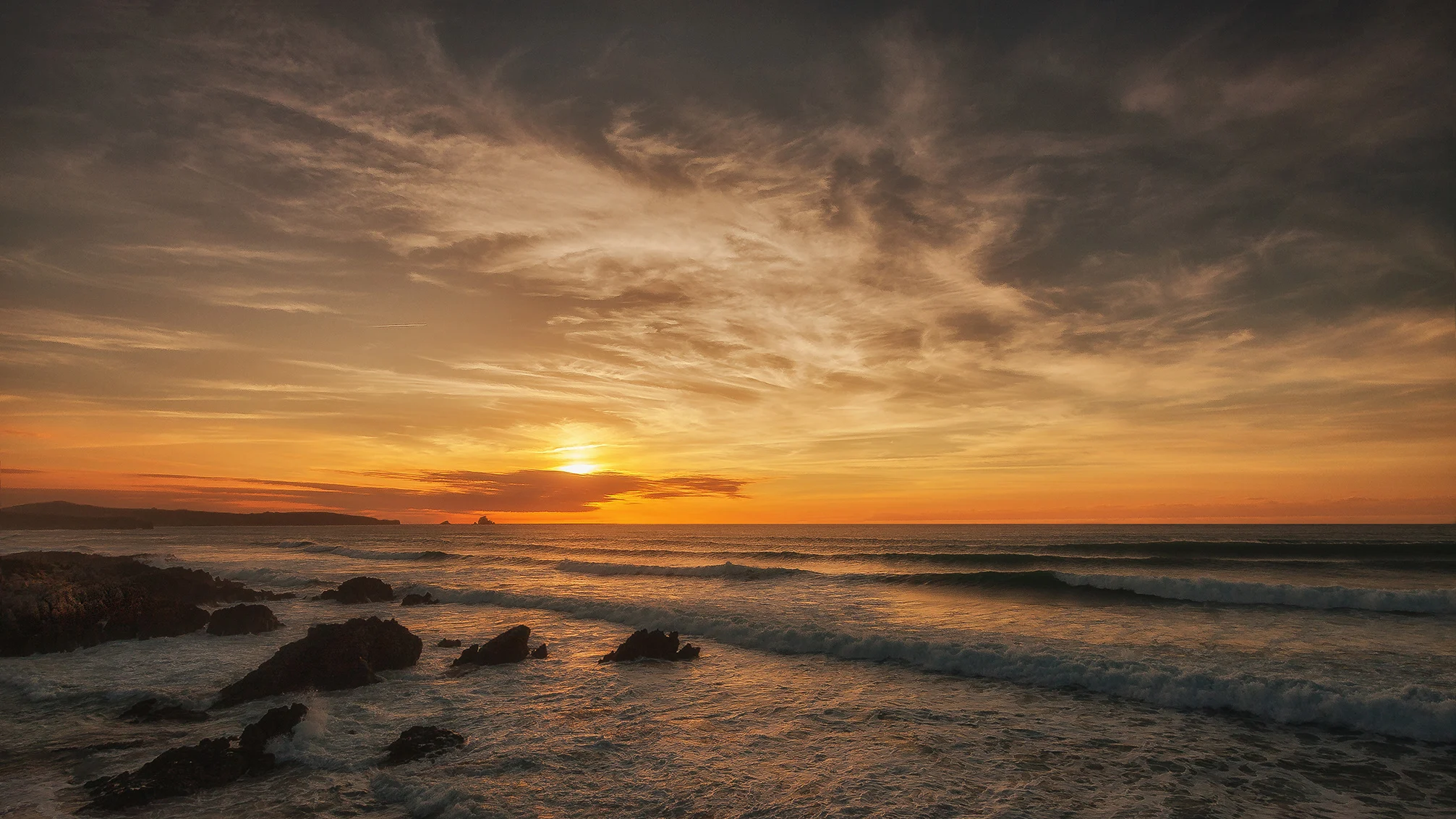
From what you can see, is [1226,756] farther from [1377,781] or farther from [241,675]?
[241,675]

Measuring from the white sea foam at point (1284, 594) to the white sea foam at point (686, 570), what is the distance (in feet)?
59.6

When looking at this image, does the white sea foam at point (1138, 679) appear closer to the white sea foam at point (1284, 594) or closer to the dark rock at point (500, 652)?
the dark rock at point (500, 652)

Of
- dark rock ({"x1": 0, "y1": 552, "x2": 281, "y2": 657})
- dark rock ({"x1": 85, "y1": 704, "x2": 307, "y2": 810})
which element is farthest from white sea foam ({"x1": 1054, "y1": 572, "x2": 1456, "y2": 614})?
dark rock ({"x1": 0, "y1": 552, "x2": 281, "y2": 657})

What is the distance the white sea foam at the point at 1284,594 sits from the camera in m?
24.8

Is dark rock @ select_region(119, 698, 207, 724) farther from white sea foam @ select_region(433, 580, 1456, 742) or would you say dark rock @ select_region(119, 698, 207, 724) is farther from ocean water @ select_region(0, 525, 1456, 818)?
white sea foam @ select_region(433, 580, 1456, 742)

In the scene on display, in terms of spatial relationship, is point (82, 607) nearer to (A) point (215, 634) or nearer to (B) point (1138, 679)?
(A) point (215, 634)

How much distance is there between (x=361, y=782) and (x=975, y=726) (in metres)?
10.5

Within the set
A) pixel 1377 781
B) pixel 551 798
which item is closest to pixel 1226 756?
pixel 1377 781

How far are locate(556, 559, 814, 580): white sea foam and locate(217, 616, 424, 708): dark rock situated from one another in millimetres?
26513

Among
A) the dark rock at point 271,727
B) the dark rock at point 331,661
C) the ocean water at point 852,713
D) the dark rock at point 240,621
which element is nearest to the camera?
the ocean water at point 852,713

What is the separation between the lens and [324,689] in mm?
14922

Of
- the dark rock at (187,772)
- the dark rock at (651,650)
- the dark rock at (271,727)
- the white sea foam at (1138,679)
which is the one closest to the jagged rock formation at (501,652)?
the dark rock at (651,650)

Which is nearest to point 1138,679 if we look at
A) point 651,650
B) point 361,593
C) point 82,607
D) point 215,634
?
point 651,650

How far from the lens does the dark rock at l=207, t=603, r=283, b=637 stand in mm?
21859
